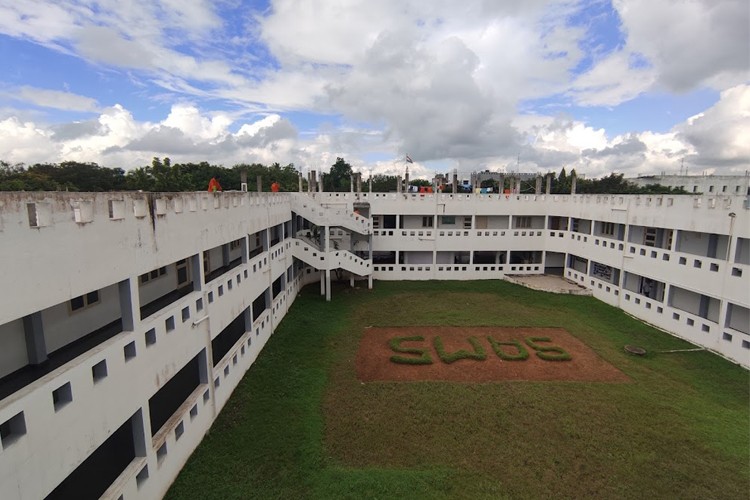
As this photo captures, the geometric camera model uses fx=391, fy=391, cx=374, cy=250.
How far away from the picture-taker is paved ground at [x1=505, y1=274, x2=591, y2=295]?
75.7 ft

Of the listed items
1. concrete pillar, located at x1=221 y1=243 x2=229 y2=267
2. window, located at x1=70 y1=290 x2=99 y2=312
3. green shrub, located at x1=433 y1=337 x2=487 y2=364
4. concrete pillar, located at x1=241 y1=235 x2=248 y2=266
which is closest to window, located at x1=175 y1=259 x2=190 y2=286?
concrete pillar, located at x1=241 y1=235 x2=248 y2=266

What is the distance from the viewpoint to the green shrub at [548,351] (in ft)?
48.1

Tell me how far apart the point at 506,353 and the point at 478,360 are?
4.47 feet

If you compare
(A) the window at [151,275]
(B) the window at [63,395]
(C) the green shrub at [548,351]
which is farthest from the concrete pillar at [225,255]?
(C) the green shrub at [548,351]

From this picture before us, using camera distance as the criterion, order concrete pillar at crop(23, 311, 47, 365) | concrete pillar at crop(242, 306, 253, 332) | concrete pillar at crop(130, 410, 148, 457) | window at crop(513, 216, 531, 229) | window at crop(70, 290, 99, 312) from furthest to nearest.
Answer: window at crop(513, 216, 531, 229), concrete pillar at crop(242, 306, 253, 332), window at crop(70, 290, 99, 312), concrete pillar at crop(130, 410, 148, 457), concrete pillar at crop(23, 311, 47, 365)

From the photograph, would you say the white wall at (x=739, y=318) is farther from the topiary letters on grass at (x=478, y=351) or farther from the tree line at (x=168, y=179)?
the tree line at (x=168, y=179)

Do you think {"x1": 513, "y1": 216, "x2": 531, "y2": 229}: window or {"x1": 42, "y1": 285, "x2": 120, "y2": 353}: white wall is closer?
{"x1": 42, "y1": 285, "x2": 120, "y2": 353}: white wall

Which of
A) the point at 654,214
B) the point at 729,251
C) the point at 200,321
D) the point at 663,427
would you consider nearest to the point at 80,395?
the point at 200,321

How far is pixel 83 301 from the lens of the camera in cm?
743

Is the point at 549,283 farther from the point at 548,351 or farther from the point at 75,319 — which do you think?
the point at 75,319

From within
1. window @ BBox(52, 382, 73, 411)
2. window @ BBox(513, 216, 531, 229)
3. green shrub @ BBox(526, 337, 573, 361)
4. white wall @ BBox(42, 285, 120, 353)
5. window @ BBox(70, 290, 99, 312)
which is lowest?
green shrub @ BBox(526, 337, 573, 361)

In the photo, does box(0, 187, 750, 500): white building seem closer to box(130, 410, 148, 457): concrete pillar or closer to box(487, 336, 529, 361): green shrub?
box(130, 410, 148, 457): concrete pillar

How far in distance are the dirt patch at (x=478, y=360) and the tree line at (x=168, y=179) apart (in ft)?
44.4

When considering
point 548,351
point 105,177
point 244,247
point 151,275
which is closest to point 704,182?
point 548,351
